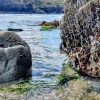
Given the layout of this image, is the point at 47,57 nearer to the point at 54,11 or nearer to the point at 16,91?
the point at 16,91

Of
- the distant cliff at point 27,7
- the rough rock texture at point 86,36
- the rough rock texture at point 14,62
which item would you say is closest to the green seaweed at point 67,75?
the rough rock texture at point 86,36

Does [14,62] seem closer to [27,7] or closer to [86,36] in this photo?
[86,36]

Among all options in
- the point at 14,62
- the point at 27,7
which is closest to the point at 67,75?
the point at 14,62

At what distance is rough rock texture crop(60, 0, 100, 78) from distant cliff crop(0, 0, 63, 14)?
446 ft

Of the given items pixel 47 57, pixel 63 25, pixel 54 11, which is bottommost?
pixel 54 11

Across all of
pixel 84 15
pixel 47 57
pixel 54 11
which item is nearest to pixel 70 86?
pixel 84 15

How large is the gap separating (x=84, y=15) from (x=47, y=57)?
6003 millimetres

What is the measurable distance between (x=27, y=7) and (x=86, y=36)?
149518 mm

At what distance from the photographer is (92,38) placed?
22.7m

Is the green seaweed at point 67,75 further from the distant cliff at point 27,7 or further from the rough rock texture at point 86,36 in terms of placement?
the distant cliff at point 27,7

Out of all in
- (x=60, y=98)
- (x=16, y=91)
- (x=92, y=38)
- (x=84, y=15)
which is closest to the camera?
(x=60, y=98)

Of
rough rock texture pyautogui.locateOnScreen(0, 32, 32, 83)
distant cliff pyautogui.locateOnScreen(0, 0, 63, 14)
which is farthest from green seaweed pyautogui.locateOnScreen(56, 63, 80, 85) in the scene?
distant cliff pyautogui.locateOnScreen(0, 0, 63, 14)

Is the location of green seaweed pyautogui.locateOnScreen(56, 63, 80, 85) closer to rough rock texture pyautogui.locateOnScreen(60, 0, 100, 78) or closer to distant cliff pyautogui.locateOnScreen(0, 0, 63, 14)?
rough rock texture pyautogui.locateOnScreen(60, 0, 100, 78)

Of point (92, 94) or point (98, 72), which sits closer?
point (92, 94)
